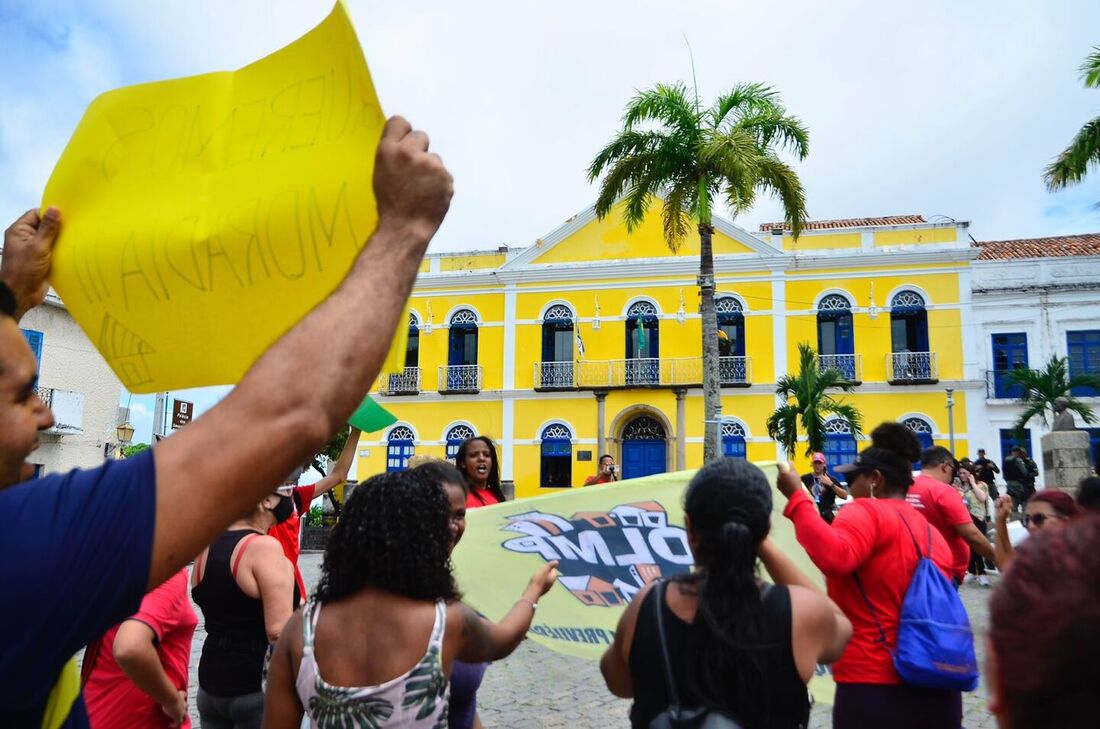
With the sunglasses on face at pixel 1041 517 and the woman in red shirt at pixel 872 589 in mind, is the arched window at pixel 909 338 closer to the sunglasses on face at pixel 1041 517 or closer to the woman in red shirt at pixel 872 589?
the sunglasses on face at pixel 1041 517

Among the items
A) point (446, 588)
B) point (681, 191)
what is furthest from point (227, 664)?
point (681, 191)

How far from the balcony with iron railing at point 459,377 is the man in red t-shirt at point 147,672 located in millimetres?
25015

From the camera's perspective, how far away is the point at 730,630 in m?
2.00

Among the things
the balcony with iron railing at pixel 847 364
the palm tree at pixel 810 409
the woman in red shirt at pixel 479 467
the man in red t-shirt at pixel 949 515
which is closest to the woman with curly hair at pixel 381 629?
the man in red t-shirt at pixel 949 515

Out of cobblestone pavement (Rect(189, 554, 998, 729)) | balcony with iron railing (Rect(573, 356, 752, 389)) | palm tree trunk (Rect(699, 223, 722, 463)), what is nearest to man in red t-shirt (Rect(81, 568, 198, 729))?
cobblestone pavement (Rect(189, 554, 998, 729))

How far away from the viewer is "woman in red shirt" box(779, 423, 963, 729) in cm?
A: 277

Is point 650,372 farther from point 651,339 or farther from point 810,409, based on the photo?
point 810,409

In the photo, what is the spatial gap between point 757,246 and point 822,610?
25.3 m

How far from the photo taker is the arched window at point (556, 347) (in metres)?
27.2

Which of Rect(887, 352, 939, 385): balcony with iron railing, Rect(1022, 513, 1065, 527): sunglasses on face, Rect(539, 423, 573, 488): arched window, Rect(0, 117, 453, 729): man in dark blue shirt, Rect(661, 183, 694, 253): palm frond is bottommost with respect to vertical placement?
Rect(539, 423, 573, 488): arched window

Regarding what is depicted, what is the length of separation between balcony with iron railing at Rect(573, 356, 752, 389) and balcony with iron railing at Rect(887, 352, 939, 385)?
434cm

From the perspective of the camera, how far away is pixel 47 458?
23234 mm

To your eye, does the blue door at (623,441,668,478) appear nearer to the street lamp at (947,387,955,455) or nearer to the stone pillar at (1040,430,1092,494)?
the street lamp at (947,387,955,455)

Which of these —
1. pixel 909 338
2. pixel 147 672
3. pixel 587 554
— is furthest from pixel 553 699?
pixel 909 338
